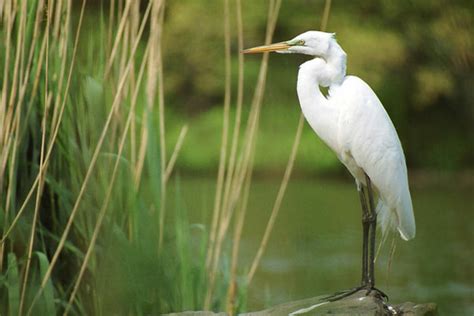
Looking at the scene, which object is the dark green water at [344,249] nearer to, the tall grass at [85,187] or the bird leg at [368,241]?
the bird leg at [368,241]

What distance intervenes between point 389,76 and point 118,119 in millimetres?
12755

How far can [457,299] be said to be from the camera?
20.7 feet

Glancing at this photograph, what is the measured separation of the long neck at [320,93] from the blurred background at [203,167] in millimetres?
Answer: 126

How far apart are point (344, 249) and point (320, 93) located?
555 centimetres

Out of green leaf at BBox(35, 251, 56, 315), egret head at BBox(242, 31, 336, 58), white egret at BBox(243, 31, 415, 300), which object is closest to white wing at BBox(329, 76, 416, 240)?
white egret at BBox(243, 31, 415, 300)

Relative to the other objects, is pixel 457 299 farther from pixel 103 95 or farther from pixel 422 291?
pixel 103 95

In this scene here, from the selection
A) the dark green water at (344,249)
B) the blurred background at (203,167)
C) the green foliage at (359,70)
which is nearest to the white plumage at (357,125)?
the blurred background at (203,167)

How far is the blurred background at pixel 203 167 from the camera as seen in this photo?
107 inches

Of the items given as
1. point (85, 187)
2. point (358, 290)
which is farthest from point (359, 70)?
point (85, 187)

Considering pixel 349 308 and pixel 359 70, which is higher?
pixel 349 308

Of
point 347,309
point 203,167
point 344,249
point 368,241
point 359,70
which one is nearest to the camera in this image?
point 347,309

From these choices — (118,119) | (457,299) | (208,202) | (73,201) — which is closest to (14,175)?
(73,201)

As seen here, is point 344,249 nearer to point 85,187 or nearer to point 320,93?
point 320,93

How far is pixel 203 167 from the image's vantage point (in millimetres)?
14930
